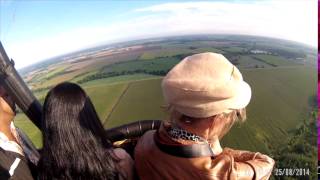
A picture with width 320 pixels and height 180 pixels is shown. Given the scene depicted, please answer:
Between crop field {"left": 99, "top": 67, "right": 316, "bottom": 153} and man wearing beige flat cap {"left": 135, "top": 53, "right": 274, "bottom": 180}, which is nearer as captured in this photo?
man wearing beige flat cap {"left": 135, "top": 53, "right": 274, "bottom": 180}

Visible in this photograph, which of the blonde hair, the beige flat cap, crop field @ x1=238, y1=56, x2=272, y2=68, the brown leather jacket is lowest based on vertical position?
the brown leather jacket

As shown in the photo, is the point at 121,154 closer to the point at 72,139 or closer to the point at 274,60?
the point at 72,139

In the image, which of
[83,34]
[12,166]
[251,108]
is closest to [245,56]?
[251,108]

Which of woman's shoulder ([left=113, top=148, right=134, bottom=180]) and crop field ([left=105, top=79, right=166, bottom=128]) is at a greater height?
crop field ([left=105, top=79, right=166, bottom=128])

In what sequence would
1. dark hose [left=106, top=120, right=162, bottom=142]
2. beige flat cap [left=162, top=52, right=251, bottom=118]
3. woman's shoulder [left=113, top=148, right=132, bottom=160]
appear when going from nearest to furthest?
beige flat cap [left=162, top=52, right=251, bottom=118], woman's shoulder [left=113, top=148, right=132, bottom=160], dark hose [left=106, top=120, right=162, bottom=142]

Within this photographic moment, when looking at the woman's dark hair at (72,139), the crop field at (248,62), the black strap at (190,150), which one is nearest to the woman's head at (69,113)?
the woman's dark hair at (72,139)

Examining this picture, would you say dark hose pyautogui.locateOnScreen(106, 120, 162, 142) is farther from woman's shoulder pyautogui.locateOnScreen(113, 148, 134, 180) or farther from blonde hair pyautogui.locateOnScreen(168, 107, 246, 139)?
blonde hair pyautogui.locateOnScreen(168, 107, 246, 139)

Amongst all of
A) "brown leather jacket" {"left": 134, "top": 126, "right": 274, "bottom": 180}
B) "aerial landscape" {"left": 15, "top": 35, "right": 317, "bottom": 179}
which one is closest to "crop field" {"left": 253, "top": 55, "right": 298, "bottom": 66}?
"aerial landscape" {"left": 15, "top": 35, "right": 317, "bottom": 179}

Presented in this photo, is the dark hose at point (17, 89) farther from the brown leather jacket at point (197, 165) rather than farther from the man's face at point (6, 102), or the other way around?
the brown leather jacket at point (197, 165)
